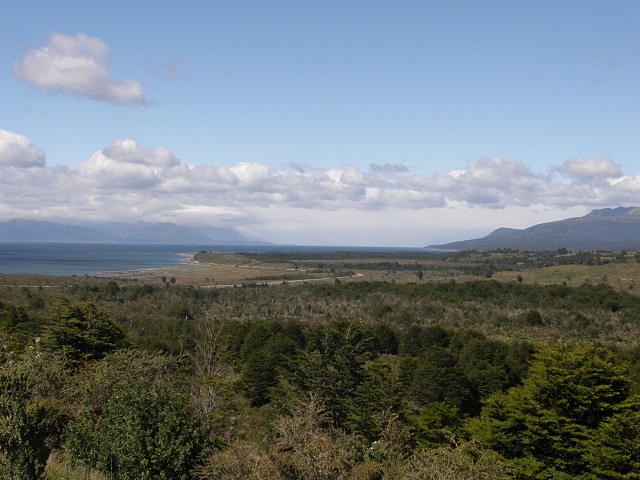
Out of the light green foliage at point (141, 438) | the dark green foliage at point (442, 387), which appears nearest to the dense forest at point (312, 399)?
the light green foliage at point (141, 438)

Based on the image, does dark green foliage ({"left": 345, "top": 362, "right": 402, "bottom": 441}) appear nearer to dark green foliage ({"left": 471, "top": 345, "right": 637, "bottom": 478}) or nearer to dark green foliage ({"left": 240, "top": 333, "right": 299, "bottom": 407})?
dark green foliage ({"left": 471, "top": 345, "right": 637, "bottom": 478})

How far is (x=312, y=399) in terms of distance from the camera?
64.7ft

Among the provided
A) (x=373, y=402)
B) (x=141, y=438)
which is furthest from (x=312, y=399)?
(x=373, y=402)

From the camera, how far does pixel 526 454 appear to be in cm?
2361

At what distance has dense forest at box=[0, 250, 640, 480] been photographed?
1227 centimetres

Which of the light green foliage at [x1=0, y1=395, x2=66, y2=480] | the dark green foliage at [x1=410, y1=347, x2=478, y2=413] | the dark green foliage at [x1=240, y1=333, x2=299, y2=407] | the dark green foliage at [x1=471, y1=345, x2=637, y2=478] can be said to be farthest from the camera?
the dark green foliage at [x1=240, y1=333, x2=299, y2=407]

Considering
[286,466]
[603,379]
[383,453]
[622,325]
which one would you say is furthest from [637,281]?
[286,466]

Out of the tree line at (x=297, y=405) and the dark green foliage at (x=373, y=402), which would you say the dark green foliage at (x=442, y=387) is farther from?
the dark green foliage at (x=373, y=402)

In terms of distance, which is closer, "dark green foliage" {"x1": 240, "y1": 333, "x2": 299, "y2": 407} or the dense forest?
the dense forest

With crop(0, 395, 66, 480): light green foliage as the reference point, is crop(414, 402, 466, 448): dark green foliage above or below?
below

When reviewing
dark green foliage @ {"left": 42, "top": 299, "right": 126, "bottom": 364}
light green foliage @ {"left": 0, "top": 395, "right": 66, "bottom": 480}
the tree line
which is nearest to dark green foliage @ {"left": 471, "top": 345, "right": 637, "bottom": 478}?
the tree line

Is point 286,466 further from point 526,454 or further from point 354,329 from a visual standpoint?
point 354,329

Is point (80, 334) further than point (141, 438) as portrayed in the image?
Yes

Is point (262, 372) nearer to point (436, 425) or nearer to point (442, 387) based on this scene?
point (442, 387)
